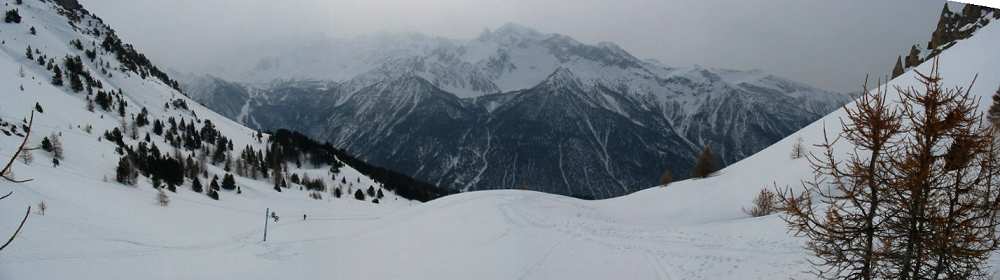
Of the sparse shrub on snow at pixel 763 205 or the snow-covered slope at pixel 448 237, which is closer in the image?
the snow-covered slope at pixel 448 237

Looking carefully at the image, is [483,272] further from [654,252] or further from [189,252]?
[189,252]

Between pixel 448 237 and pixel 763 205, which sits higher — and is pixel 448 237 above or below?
below

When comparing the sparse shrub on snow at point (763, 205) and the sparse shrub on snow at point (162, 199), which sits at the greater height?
the sparse shrub on snow at point (763, 205)

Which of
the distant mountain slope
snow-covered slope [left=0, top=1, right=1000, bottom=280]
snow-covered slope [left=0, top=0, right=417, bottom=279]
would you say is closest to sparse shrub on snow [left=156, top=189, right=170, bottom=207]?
snow-covered slope [left=0, top=0, right=417, bottom=279]

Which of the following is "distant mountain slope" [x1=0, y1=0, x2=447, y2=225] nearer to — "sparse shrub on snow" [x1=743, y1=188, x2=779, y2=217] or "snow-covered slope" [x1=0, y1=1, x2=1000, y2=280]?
"snow-covered slope" [x1=0, y1=1, x2=1000, y2=280]

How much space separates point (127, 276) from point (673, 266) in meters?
16.2

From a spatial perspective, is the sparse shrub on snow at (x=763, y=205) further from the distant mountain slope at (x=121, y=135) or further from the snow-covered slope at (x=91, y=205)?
the distant mountain slope at (x=121, y=135)

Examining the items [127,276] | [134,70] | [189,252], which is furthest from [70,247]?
[134,70]

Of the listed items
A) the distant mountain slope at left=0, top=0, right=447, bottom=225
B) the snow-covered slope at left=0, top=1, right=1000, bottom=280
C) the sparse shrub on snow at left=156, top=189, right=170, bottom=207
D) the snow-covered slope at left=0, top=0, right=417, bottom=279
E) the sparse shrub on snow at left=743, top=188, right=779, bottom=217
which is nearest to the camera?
the snow-covered slope at left=0, top=1, right=1000, bottom=280

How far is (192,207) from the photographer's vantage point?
32.2 metres

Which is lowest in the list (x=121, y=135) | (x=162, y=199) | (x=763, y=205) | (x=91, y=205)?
(x=162, y=199)

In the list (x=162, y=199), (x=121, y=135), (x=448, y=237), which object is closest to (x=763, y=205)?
(x=448, y=237)

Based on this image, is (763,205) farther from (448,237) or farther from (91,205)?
(91,205)

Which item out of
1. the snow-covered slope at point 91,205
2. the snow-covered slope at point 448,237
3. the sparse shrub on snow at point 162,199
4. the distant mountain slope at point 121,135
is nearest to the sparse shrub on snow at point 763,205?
the snow-covered slope at point 448,237
